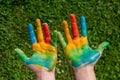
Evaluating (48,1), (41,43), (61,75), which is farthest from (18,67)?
(41,43)

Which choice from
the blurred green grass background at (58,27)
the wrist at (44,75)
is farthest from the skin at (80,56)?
the blurred green grass background at (58,27)

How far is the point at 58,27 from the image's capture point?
4.75 m

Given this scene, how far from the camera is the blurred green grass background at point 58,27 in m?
4.43

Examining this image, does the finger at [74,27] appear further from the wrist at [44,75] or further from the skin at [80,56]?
the wrist at [44,75]

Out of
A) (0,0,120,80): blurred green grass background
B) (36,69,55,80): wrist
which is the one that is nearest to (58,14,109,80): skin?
(36,69,55,80): wrist

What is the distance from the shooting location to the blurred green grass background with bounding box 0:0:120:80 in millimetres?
4434

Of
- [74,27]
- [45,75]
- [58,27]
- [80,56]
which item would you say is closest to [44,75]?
[45,75]

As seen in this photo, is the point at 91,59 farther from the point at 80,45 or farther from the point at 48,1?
the point at 48,1

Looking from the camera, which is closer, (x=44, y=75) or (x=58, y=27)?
(x=44, y=75)

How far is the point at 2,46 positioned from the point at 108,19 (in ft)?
4.43

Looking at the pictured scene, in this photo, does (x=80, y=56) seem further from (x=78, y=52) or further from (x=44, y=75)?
(x=44, y=75)

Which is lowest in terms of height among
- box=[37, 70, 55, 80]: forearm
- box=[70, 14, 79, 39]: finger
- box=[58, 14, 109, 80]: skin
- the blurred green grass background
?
the blurred green grass background

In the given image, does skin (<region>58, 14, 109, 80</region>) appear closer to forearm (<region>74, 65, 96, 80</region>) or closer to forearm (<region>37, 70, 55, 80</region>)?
forearm (<region>74, 65, 96, 80</region>)

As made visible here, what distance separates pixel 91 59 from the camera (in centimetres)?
269
